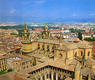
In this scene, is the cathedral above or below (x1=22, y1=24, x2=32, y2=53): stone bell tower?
below

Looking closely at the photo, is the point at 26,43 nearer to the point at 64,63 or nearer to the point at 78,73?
the point at 64,63

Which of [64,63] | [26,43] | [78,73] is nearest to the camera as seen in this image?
[78,73]

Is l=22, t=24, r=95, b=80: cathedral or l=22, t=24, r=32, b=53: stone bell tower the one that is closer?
l=22, t=24, r=95, b=80: cathedral

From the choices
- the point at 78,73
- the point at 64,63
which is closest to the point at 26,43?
the point at 64,63

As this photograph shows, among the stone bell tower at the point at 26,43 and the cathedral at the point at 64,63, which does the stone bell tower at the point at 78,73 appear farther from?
the stone bell tower at the point at 26,43

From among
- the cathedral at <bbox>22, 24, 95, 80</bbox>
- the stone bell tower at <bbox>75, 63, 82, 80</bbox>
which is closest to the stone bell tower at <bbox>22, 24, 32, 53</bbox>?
the cathedral at <bbox>22, 24, 95, 80</bbox>

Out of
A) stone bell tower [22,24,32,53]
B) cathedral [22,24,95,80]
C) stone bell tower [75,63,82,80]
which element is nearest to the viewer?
stone bell tower [75,63,82,80]

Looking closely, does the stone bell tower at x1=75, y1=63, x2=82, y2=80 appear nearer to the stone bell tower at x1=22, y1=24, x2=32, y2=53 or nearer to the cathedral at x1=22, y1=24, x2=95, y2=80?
the cathedral at x1=22, y1=24, x2=95, y2=80

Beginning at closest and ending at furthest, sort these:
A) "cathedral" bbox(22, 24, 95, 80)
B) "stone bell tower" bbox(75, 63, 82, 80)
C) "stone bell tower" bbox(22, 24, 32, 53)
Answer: "stone bell tower" bbox(75, 63, 82, 80) < "cathedral" bbox(22, 24, 95, 80) < "stone bell tower" bbox(22, 24, 32, 53)

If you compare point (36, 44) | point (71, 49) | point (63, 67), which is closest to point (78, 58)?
point (71, 49)

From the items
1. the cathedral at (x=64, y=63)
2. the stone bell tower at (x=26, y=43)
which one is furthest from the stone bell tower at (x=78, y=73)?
the stone bell tower at (x=26, y=43)

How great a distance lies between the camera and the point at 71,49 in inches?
1249

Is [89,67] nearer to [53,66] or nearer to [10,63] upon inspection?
[53,66]

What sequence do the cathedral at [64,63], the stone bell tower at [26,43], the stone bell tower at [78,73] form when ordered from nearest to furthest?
the stone bell tower at [78,73] < the cathedral at [64,63] < the stone bell tower at [26,43]
